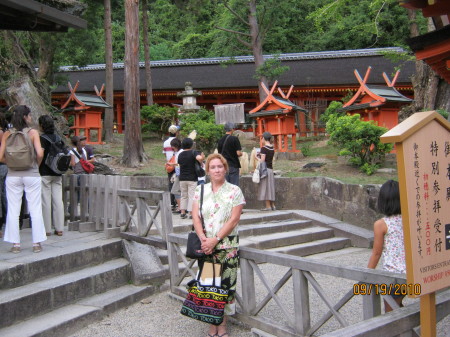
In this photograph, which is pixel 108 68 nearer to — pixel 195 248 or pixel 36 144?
pixel 36 144

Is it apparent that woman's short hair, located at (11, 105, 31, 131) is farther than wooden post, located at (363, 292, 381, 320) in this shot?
Yes

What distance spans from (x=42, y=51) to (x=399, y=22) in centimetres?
1887

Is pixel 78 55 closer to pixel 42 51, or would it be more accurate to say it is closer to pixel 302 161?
pixel 42 51

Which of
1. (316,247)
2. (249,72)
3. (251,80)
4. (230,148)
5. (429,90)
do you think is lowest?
(316,247)

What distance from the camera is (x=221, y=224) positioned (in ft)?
14.6

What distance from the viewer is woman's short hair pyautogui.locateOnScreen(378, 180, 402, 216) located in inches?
148

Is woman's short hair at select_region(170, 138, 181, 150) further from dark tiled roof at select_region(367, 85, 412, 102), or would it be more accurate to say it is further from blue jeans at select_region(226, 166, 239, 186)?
dark tiled roof at select_region(367, 85, 412, 102)

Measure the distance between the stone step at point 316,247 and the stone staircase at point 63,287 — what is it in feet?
8.77

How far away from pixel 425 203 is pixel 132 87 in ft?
42.9

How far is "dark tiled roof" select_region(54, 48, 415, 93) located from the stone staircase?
1863 cm

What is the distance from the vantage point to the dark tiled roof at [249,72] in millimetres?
23969

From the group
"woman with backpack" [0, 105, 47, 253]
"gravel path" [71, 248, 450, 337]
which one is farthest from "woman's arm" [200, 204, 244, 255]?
"woman with backpack" [0, 105, 47, 253]

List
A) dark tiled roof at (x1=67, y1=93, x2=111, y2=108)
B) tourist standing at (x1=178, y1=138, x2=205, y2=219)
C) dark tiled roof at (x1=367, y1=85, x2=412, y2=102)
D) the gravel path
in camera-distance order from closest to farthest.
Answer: the gravel path < tourist standing at (x1=178, y1=138, x2=205, y2=219) < dark tiled roof at (x1=367, y1=85, x2=412, y2=102) < dark tiled roof at (x1=67, y1=93, x2=111, y2=108)

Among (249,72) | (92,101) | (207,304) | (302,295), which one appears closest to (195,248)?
(207,304)
